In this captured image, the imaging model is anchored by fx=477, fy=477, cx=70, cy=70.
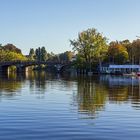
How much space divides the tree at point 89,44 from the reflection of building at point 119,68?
987cm

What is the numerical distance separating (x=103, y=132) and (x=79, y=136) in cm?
147

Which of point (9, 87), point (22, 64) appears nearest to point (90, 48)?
point (22, 64)

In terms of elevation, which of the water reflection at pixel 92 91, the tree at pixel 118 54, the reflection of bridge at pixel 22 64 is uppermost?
the tree at pixel 118 54

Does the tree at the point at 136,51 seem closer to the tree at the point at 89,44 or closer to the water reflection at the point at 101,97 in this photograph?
the tree at the point at 89,44

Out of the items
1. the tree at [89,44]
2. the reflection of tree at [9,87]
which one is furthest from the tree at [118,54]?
the reflection of tree at [9,87]

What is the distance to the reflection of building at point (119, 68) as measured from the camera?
518ft

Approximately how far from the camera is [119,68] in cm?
16000

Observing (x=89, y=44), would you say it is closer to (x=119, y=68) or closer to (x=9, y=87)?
(x=119, y=68)

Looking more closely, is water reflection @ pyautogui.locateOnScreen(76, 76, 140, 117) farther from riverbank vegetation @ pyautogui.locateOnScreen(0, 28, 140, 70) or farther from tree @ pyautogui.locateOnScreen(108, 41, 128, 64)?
tree @ pyautogui.locateOnScreen(108, 41, 128, 64)

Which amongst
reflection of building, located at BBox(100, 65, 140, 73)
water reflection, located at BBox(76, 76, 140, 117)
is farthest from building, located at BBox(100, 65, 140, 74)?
water reflection, located at BBox(76, 76, 140, 117)

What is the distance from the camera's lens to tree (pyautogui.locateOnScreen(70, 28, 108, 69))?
486ft

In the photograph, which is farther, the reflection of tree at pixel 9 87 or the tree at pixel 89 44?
the tree at pixel 89 44

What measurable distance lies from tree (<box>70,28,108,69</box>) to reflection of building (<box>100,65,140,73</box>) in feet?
32.4

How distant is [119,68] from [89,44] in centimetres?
1752
